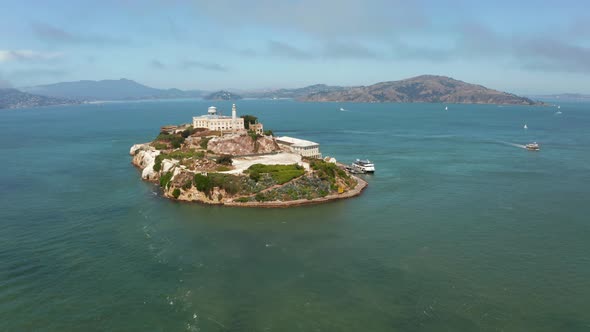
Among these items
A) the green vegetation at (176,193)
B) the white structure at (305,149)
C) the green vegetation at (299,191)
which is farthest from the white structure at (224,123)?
the green vegetation at (299,191)

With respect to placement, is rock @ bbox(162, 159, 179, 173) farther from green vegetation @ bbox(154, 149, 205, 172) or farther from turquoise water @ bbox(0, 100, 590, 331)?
turquoise water @ bbox(0, 100, 590, 331)

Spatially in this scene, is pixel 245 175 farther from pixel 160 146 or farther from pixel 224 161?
pixel 160 146

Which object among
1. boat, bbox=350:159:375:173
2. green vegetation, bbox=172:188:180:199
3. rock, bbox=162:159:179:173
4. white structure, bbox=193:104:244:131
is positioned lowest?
green vegetation, bbox=172:188:180:199

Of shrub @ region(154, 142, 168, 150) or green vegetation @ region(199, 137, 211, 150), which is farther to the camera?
shrub @ region(154, 142, 168, 150)

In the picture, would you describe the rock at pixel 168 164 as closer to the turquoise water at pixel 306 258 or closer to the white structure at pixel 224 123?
the turquoise water at pixel 306 258

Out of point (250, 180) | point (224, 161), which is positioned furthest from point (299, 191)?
point (224, 161)

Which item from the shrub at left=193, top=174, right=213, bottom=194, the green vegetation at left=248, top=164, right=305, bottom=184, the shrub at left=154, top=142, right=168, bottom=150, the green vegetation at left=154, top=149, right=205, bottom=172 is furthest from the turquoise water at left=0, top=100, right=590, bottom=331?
the shrub at left=154, top=142, right=168, bottom=150

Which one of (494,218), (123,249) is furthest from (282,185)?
(494,218)
